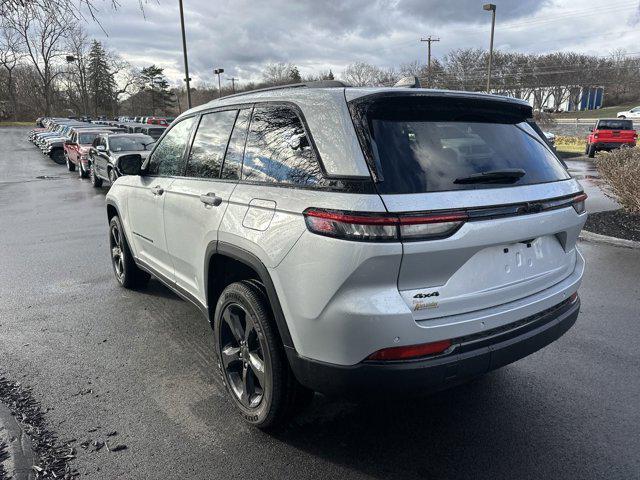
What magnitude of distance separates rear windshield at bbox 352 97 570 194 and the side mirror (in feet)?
9.08

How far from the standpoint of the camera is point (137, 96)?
96.1 meters

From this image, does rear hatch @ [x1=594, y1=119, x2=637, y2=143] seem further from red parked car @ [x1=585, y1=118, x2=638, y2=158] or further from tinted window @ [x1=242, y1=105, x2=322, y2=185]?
tinted window @ [x1=242, y1=105, x2=322, y2=185]

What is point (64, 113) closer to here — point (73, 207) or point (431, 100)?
point (73, 207)

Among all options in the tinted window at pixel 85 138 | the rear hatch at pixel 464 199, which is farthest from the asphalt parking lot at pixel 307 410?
the tinted window at pixel 85 138

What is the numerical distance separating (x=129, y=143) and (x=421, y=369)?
1430cm

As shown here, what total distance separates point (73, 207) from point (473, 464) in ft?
37.4

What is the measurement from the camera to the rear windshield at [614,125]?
21812mm

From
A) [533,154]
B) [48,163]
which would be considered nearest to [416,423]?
[533,154]

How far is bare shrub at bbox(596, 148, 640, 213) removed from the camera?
747 cm

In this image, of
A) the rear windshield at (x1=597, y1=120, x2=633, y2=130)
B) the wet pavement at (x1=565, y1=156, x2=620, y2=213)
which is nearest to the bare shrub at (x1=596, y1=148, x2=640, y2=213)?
the wet pavement at (x1=565, y1=156, x2=620, y2=213)

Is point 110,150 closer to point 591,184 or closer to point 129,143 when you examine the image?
point 129,143

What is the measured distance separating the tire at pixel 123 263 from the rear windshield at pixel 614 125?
23073mm

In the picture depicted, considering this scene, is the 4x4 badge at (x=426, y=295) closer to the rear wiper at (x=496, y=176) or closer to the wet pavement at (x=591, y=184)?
the rear wiper at (x=496, y=176)

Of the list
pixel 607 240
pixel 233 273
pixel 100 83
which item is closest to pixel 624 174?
pixel 607 240
